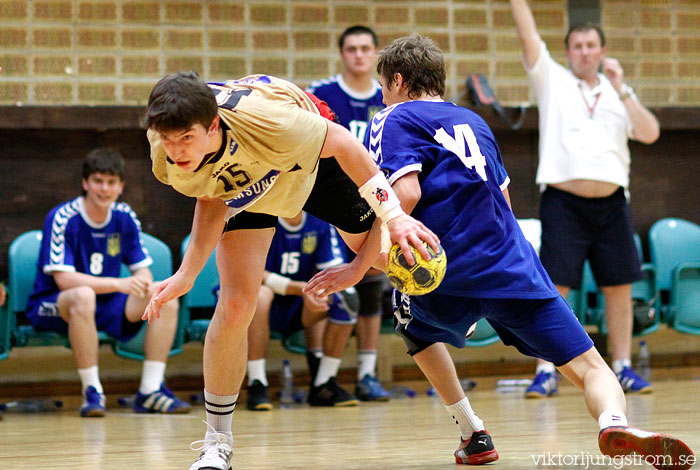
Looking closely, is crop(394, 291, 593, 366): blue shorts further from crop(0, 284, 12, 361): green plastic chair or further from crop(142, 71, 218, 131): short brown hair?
crop(0, 284, 12, 361): green plastic chair

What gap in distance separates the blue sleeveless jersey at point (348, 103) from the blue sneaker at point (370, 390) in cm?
143

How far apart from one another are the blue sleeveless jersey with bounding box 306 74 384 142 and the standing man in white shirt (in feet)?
3.18

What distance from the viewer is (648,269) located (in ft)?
20.3

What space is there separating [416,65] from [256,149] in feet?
2.51

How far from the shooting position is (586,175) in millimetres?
5348

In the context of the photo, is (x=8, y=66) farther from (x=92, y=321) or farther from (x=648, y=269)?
(x=648, y=269)

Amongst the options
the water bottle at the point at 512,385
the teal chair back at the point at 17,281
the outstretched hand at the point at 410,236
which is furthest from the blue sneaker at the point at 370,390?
the outstretched hand at the point at 410,236

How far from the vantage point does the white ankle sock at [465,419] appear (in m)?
3.13

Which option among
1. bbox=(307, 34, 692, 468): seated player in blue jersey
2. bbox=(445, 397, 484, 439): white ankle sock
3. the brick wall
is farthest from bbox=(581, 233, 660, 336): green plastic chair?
bbox=(307, 34, 692, 468): seated player in blue jersey

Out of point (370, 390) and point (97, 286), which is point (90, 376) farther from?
point (370, 390)

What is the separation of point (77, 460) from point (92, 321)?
5.50ft

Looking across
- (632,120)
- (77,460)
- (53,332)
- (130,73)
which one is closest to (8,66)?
(130,73)

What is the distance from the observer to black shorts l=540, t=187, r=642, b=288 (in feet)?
17.5

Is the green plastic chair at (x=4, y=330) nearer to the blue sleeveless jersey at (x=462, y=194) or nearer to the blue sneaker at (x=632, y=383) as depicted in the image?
A: the blue sleeveless jersey at (x=462, y=194)
